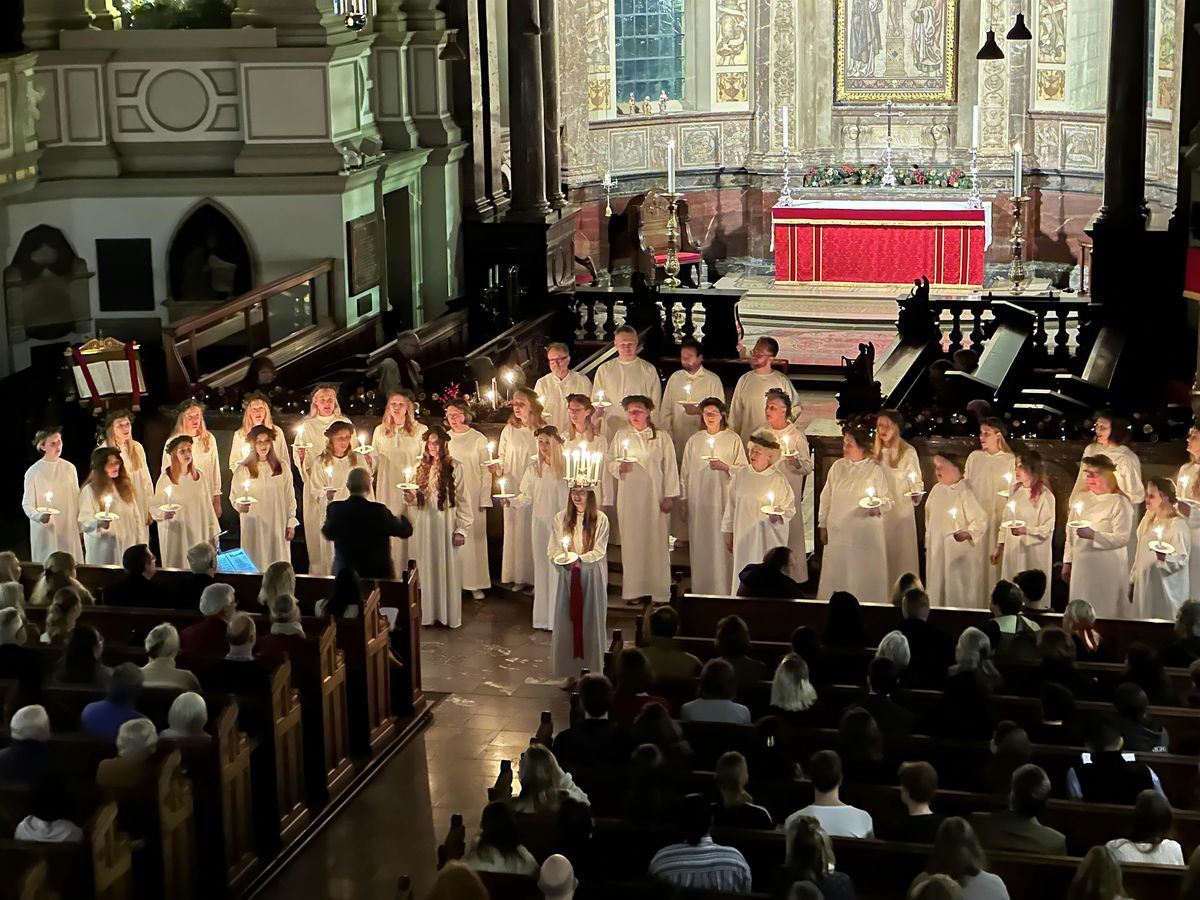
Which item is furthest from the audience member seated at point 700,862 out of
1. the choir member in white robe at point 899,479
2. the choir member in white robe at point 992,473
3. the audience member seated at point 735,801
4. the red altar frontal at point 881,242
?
the red altar frontal at point 881,242

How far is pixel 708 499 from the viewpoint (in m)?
14.4

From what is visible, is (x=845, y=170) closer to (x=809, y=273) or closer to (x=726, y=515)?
(x=809, y=273)

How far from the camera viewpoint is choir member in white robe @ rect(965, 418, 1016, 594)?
13.3 meters

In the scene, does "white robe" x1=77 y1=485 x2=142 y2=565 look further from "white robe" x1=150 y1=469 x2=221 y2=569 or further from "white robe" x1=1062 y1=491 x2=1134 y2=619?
"white robe" x1=1062 y1=491 x2=1134 y2=619

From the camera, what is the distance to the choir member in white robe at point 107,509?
13.2 meters

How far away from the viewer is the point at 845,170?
90.9 feet

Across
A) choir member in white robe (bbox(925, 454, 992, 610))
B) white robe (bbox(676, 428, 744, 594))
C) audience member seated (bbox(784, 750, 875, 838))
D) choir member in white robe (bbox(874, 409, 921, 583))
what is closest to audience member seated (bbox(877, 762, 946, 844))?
audience member seated (bbox(784, 750, 875, 838))

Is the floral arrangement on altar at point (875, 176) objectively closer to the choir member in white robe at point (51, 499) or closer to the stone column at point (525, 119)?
the stone column at point (525, 119)

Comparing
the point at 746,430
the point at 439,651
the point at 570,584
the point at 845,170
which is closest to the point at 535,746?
the point at 570,584

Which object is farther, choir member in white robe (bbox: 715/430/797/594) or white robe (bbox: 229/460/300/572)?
white robe (bbox: 229/460/300/572)

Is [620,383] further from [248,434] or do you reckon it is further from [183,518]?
[183,518]

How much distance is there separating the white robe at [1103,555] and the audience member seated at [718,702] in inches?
168

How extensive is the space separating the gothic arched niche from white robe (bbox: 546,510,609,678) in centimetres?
809

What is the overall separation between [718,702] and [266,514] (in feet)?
19.4
